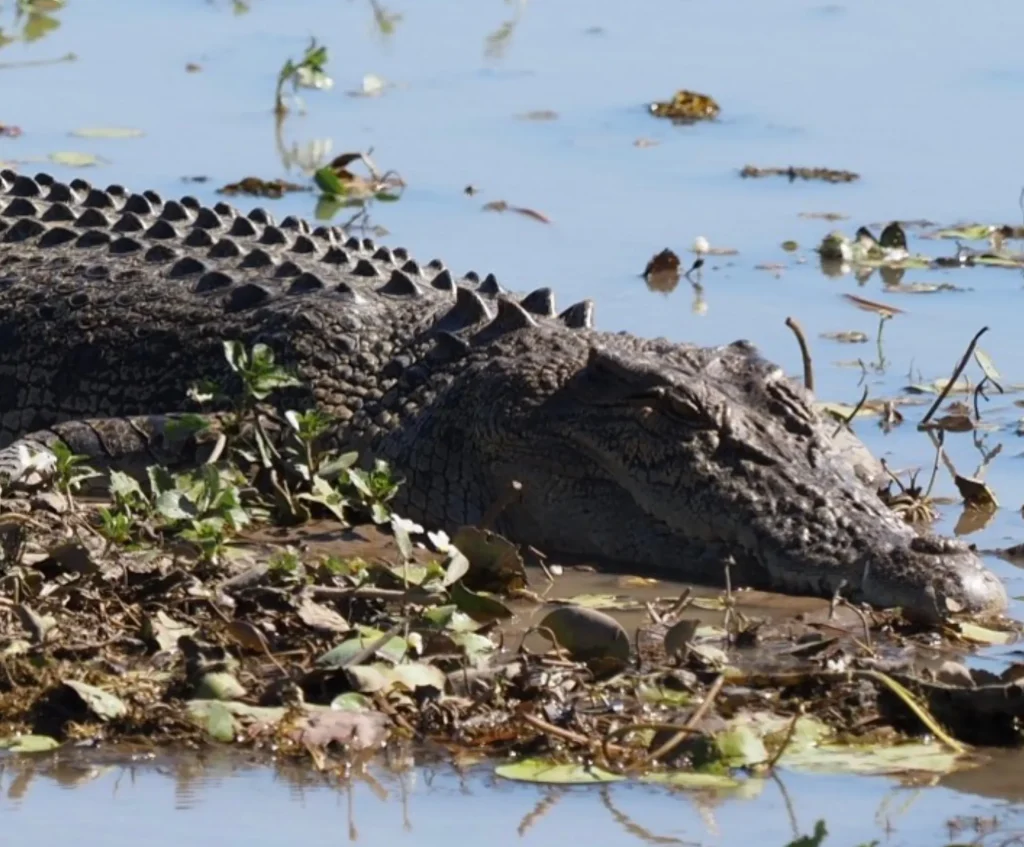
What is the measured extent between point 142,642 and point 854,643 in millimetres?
1685

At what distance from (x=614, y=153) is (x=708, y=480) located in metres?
5.89

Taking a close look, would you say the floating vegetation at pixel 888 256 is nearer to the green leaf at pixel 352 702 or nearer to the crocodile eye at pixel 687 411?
the crocodile eye at pixel 687 411

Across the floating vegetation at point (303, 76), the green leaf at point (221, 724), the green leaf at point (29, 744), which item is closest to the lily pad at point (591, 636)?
the green leaf at point (221, 724)

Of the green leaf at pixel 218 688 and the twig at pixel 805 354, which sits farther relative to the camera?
the twig at pixel 805 354

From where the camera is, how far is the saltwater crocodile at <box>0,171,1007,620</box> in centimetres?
680

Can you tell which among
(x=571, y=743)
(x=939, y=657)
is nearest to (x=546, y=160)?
(x=939, y=657)

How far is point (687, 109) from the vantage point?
13445 millimetres

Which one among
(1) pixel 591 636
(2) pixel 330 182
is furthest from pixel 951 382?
(2) pixel 330 182

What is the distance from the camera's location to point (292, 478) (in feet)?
24.0

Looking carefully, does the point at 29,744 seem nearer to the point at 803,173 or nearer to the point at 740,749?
the point at 740,749

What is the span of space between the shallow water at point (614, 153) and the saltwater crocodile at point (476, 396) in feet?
2.04

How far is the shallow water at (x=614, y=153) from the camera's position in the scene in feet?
16.3

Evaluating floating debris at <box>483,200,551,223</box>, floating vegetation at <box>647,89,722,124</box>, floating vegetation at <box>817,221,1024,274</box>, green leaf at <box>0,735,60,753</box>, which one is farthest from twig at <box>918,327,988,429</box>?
floating vegetation at <box>647,89,722,124</box>

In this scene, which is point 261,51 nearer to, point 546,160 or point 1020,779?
point 546,160
